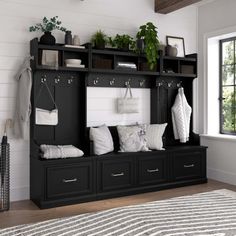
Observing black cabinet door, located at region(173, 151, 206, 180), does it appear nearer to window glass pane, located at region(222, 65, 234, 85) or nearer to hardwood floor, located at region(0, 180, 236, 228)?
hardwood floor, located at region(0, 180, 236, 228)

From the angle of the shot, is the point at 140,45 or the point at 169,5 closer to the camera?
the point at 140,45

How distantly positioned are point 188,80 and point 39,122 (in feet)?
8.20

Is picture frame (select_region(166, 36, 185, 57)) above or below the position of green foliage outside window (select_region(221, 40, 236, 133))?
above

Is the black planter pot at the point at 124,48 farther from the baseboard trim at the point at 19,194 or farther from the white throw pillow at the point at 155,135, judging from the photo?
the baseboard trim at the point at 19,194

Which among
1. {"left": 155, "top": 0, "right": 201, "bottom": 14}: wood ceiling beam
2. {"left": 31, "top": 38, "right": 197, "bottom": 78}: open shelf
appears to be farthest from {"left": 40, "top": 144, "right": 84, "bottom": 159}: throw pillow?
{"left": 155, "top": 0, "right": 201, "bottom": 14}: wood ceiling beam

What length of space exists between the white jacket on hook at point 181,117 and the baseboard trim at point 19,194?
2278mm

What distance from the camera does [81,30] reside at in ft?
14.5

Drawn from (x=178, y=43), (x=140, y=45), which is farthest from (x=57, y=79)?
(x=178, y=43)

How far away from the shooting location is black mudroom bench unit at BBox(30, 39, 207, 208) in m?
3.86

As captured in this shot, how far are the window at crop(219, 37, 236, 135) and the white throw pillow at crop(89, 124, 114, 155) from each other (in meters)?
2.02

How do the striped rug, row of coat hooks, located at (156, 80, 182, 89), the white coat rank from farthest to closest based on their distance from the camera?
row of coat hooks, located at (156, 80, 182, 89) < the white coat < the striped rug

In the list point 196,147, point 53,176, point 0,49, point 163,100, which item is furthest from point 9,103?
point 196,147

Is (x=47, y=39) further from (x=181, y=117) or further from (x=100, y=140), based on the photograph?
(x=181, y=117)

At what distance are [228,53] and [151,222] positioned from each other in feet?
10.4
